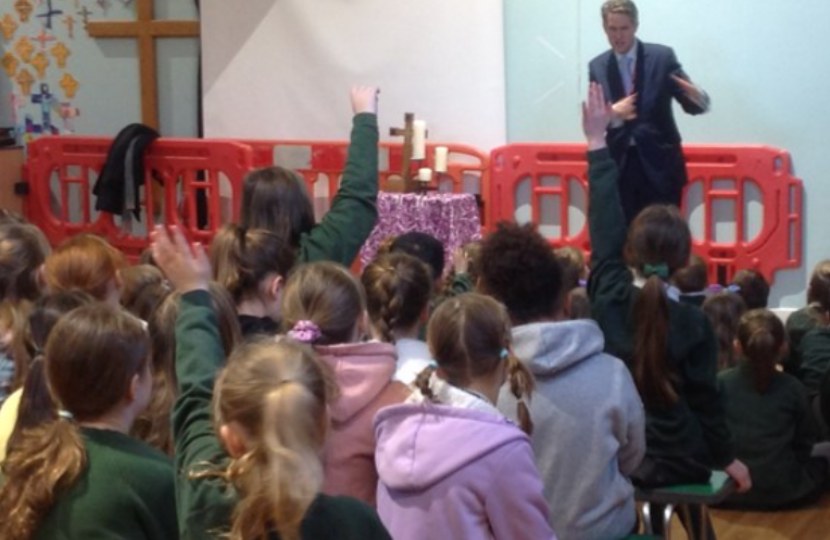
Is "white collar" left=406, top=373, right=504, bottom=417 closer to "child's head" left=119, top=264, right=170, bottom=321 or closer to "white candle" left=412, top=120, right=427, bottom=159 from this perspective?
"child's head" left=119, top=264, right=170, bottom=321

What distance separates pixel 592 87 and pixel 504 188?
333cm

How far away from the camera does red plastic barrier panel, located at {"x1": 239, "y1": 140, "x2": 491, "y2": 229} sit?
22.9 feet

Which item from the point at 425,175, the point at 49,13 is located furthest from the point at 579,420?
the point at 49,13

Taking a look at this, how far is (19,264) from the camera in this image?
3.37 metres

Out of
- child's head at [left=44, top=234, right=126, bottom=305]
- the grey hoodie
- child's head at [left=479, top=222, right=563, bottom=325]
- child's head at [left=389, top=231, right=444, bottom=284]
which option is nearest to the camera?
the grey hoodie

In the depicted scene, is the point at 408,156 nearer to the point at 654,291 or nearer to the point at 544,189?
the point at 544,189

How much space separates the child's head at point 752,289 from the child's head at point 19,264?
2.95m

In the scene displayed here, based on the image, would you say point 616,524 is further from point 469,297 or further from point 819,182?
point 819,182

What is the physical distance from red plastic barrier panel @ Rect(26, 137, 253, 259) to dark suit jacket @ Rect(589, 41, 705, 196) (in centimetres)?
226

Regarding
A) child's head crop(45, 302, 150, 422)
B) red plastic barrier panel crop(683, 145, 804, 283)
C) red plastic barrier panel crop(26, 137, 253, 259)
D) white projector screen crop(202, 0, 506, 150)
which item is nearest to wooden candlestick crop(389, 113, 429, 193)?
white projector screen crop(202, 0, 506, 150)

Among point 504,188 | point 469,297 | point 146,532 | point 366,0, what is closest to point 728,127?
point 504,188

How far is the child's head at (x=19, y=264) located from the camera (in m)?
3.35

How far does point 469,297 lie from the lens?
2.61 meters

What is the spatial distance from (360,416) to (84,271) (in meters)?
0.98
